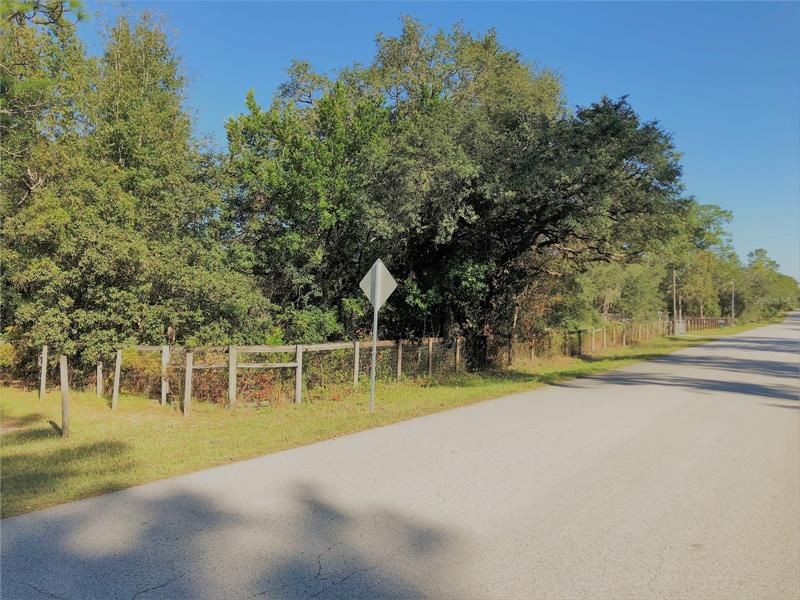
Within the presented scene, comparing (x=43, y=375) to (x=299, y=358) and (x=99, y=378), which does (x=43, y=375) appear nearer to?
(x=99, y=378)

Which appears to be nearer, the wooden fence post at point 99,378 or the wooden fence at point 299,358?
the wooden fence at point 299,358

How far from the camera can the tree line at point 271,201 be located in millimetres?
12789

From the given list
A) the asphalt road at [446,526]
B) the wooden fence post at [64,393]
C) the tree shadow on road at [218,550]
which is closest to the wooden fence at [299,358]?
the wooden fence post at [64,393]

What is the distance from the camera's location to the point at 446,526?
16.1ft

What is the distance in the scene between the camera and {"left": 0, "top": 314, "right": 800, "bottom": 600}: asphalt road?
3.85 metres

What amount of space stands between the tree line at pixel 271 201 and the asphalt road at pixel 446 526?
762 cm

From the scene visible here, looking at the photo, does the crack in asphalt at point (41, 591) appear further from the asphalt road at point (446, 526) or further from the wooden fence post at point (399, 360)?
the wooden fence post at point (399, 360)

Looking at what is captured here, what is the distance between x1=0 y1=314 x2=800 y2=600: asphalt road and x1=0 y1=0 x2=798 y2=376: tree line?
7.62 meters

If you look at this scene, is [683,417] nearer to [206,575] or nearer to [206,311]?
[206,575]

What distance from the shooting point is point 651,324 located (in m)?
48.6

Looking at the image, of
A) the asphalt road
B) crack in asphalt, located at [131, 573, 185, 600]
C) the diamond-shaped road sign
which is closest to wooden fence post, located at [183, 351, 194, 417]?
the diamond-shaped road sign

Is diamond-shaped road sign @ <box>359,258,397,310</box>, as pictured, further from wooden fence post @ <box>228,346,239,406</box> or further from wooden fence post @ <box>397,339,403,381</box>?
wooden fence post @ <box>397,339,403,381</box>

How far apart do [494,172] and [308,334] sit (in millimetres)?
7082

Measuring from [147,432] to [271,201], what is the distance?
8.82 metres
